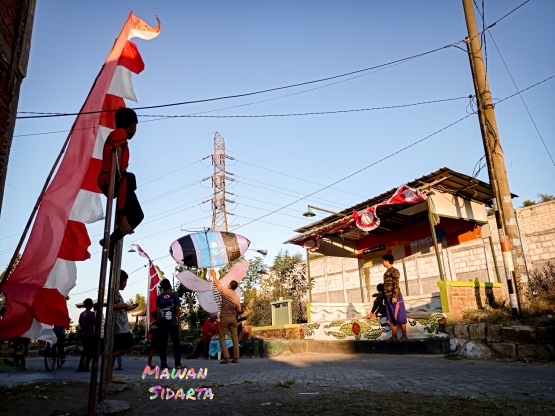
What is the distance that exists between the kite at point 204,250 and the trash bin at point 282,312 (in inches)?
97.2

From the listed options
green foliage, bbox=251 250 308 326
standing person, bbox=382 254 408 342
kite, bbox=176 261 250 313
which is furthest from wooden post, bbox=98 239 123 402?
green foliage, bbox=251 250 308 326

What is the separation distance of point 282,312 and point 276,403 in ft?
36.4

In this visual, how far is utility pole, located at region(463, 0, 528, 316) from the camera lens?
8.41 meters

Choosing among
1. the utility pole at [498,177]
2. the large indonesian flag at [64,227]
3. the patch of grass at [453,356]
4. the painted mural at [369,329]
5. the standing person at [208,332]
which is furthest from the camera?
the standing person at [208,332]

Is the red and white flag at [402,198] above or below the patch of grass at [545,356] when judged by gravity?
above

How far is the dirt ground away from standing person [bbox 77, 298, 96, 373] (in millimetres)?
4594

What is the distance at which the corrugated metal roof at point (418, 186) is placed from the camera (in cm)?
1205

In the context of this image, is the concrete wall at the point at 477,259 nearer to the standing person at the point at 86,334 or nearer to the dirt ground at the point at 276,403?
the dirt ground at the point at 276,403

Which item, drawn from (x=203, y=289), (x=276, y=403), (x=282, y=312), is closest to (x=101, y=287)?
(x=276, y=403)

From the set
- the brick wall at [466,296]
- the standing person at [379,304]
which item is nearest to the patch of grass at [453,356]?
the brick wall at [466,296]

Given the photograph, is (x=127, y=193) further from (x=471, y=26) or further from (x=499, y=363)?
(x=471, y=26)

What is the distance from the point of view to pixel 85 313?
31.0ft

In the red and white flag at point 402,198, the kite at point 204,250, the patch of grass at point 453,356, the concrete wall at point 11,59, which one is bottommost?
the patch of grass at point 453,356

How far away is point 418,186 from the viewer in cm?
1232
